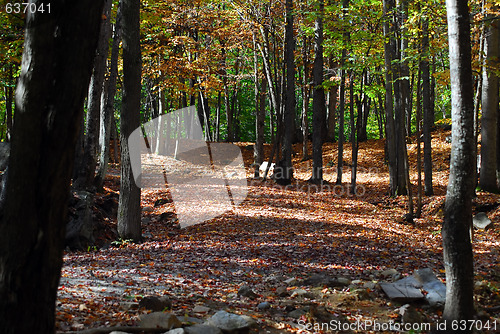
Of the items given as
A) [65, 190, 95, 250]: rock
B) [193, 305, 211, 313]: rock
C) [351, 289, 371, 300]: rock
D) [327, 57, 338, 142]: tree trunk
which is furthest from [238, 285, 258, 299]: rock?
[327, 57, 338, 142]: tree trunk

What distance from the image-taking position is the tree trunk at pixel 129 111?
7773 millimetres

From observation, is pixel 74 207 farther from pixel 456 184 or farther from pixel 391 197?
pixel 391 197

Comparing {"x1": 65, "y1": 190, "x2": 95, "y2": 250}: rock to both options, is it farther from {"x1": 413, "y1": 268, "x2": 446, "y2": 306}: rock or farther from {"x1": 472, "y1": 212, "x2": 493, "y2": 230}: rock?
{"x1": 472, "y1": 212, "x2": 493, "y2": 230}: rock

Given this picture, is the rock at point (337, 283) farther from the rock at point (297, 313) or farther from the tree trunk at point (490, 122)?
the tree trunk at point (490, 122)

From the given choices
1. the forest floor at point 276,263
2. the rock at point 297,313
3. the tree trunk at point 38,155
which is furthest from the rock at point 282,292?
the tree trunk at point 38,155

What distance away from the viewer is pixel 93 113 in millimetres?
11133

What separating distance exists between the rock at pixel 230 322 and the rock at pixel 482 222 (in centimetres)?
877

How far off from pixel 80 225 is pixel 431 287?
653cm

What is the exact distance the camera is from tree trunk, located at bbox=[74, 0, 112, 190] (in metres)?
11.0

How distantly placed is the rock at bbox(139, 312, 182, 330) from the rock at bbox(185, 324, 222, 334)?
170mm

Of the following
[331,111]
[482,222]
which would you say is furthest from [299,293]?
→ [331,111]

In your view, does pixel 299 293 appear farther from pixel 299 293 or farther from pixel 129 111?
pixel 129 111

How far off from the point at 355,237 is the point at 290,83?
782 cm

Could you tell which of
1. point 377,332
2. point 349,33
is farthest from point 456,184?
point 349,33
